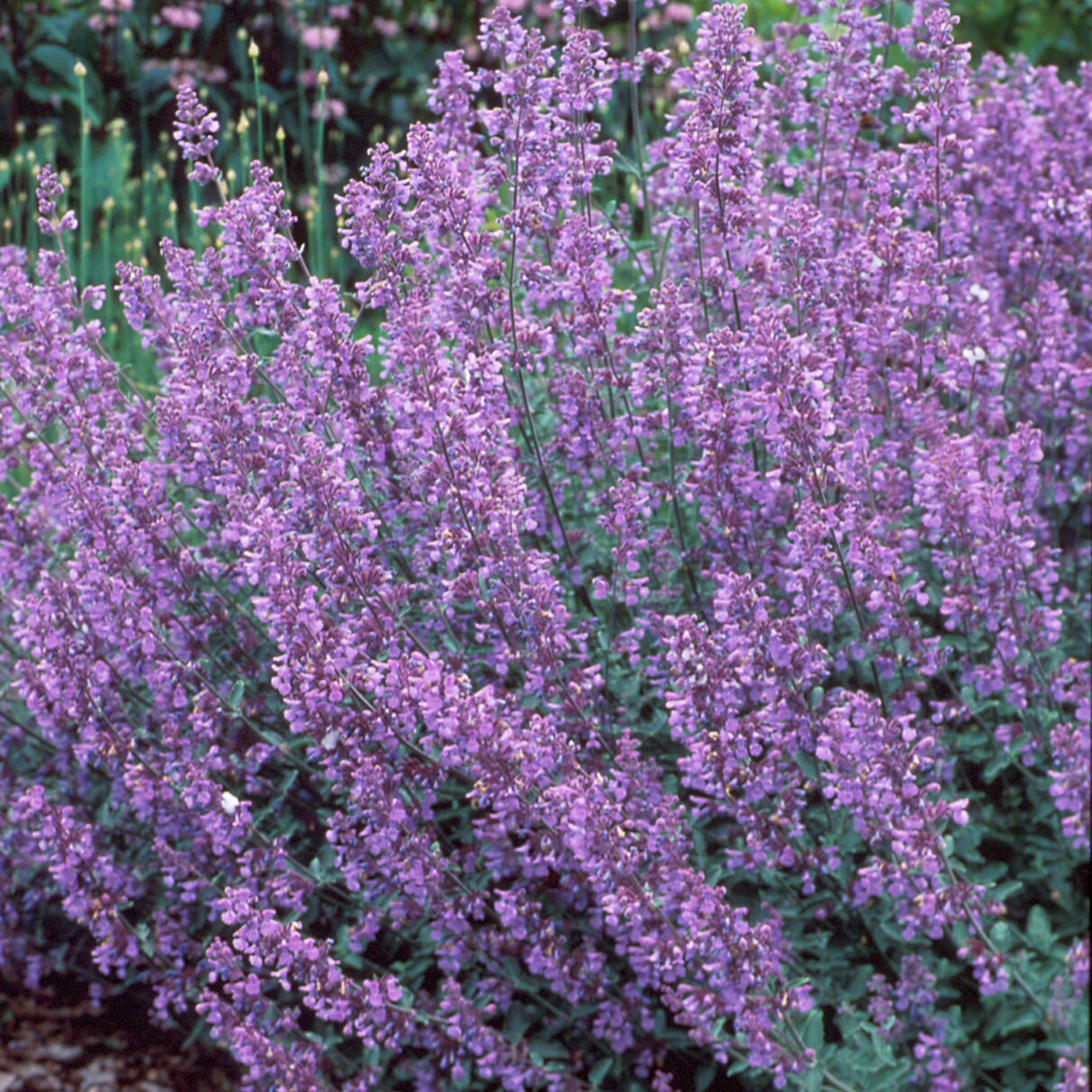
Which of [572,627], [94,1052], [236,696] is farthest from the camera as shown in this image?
[94,1052]

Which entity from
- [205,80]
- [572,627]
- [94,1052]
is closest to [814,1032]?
[572,627]

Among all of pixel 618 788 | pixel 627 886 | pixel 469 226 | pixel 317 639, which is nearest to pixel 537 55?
pixel 469 226

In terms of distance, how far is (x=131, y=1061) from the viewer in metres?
3.87

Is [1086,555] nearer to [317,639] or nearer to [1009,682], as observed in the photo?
[1009,682]

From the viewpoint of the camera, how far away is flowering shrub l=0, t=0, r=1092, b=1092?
8.77ft

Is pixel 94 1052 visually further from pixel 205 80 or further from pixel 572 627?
pixel 205 80

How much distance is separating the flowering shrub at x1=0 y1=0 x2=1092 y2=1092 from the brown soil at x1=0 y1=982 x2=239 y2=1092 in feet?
1.12

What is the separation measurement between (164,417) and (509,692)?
3.36ft

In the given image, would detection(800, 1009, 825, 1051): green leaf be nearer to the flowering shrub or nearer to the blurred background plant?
the flowering shrub

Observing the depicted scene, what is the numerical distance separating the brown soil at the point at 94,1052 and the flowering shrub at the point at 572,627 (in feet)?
1.12

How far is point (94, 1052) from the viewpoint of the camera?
391 cm

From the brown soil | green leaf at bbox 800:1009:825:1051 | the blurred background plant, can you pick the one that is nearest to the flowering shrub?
green leaf at bbox 800:1009:825:1051

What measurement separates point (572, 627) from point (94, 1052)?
189cm

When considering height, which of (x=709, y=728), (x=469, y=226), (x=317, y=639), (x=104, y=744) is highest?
(x=469, y=226)
